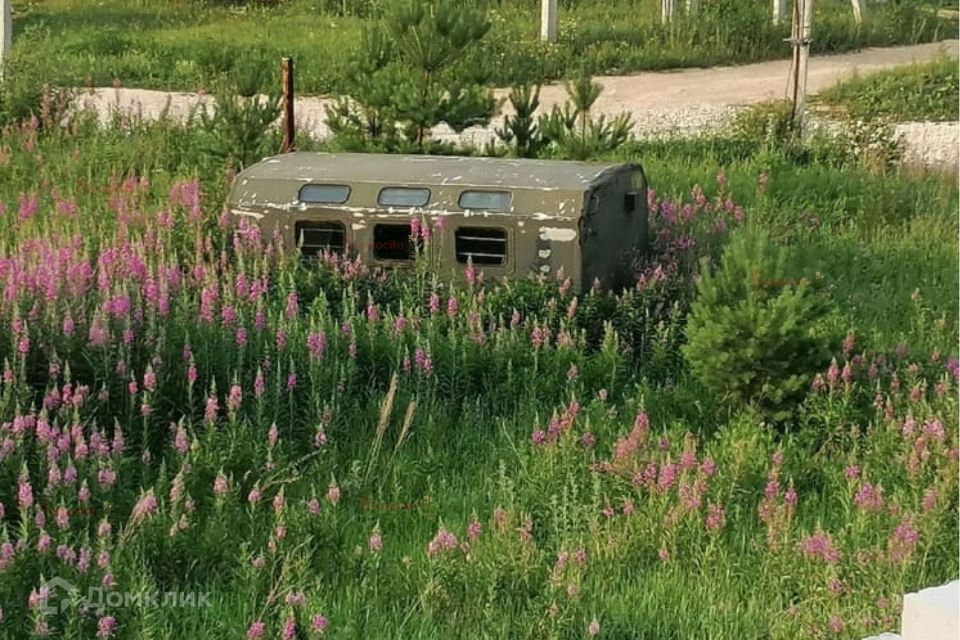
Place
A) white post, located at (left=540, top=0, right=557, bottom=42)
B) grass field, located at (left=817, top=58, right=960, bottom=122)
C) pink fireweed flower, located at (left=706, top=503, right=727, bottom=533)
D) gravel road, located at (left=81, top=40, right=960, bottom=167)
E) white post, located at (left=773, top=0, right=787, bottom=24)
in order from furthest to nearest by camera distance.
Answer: white post, located at (left=773, top=0, right=787, bottom=24)
white post, located at (left=540, top=0, right=557, bottom=42)
grass field, located at (left=817, top=58, right=960, bottom=122)
gravel road, located at (left=81, top=40, right=960, bottom=167)
pink fireweed flower, located at (left=706, top=503, right=727, bottom=533)

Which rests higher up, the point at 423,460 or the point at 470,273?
the point at 470,273

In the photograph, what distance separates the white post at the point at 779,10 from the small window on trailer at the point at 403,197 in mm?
16452

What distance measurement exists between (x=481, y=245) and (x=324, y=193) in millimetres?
903

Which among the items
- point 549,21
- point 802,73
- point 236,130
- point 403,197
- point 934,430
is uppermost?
point 549,21

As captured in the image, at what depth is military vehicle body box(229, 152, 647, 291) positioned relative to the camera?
7.71 m

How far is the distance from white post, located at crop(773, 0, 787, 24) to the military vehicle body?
15892mm

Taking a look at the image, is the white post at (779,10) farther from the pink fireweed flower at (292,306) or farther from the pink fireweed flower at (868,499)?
the pink fireweed flower at (868,499)

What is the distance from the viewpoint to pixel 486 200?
7.81 meters

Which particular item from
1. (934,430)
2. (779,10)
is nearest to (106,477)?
(934,430)

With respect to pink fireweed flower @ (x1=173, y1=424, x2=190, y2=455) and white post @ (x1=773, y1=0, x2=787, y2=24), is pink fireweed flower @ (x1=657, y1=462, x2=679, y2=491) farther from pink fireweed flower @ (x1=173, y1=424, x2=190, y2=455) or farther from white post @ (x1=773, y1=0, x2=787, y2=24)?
white post @ (x1=773, y1=0, x2=787, y2=24)

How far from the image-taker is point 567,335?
23.2ft

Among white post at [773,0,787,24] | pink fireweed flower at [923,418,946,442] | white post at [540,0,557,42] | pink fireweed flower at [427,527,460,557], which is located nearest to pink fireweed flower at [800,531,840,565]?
pink fireweed flower at [923,418,946,442]

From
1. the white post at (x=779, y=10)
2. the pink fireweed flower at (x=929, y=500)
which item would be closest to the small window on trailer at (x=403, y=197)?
the pink fireweed flower at (x=929, y=500)

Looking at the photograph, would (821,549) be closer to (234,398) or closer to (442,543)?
(442,543)
